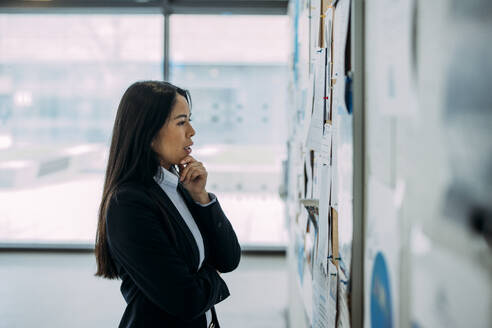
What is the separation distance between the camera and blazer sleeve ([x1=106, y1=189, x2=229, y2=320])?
3.45ft

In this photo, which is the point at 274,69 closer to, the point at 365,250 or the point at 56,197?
the point at 56,197

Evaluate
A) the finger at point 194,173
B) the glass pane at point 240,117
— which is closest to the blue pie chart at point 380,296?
the finger at point 194,173

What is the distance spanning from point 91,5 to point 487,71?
466cm

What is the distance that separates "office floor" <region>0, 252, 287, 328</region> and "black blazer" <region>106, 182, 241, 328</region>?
6.48 feet

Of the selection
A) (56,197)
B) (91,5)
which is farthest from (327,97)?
(56,197)

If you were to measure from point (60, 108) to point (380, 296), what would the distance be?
476cm

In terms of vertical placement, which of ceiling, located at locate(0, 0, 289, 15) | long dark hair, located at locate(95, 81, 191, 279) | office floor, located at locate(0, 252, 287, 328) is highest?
ceiling, located at locate(0, 0, 289, 15)

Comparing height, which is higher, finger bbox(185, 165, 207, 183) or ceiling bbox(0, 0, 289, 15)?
ceiling bbox(0, 0, 289, 15)

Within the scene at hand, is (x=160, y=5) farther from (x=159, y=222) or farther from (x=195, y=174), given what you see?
(x=159, y=222)

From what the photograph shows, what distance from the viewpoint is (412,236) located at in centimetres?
59

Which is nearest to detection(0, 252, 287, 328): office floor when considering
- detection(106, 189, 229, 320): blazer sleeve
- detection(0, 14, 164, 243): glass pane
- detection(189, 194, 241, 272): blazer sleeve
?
detection(0, 14, 164, 243): glass pane

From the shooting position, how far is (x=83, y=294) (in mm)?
3539

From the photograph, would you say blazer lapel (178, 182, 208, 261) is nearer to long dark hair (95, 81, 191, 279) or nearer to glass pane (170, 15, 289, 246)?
long dark hair (95, 81, 191, 279)

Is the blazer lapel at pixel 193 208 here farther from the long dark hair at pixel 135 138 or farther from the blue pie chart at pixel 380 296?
the blue pie chart at pixel 380 296
